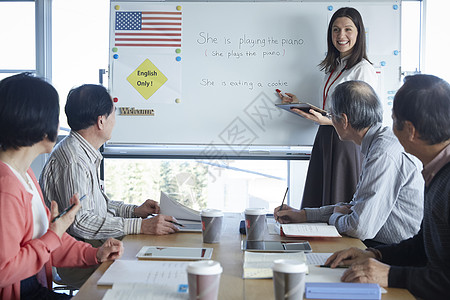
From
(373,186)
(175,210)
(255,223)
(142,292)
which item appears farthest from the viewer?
(175,210)

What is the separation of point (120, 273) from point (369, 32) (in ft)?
8.91

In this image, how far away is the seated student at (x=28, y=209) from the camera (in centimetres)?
124

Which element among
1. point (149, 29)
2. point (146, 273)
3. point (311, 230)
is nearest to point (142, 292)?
point (146, 273)

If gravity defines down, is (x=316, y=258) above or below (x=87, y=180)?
below

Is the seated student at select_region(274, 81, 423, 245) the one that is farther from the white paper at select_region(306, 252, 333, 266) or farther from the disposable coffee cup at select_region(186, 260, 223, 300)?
the disposable coffee cup at select_region(186, 260, 223, 300)

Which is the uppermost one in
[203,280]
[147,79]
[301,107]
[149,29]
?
[149,29]

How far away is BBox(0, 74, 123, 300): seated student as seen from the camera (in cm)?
124

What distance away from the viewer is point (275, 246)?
1.51 meters

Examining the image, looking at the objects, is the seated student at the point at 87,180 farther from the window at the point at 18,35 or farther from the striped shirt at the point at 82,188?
the window at the point at 18,35

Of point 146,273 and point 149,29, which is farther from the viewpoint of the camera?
point 149,29

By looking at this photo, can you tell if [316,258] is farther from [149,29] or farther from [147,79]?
[149,29]

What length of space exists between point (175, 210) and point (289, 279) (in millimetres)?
1011

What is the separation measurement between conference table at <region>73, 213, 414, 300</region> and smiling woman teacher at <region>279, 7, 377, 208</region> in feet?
3.42

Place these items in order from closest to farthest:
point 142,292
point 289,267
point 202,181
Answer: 1. point 289,267
2. point 142,292
3. point 202,181
